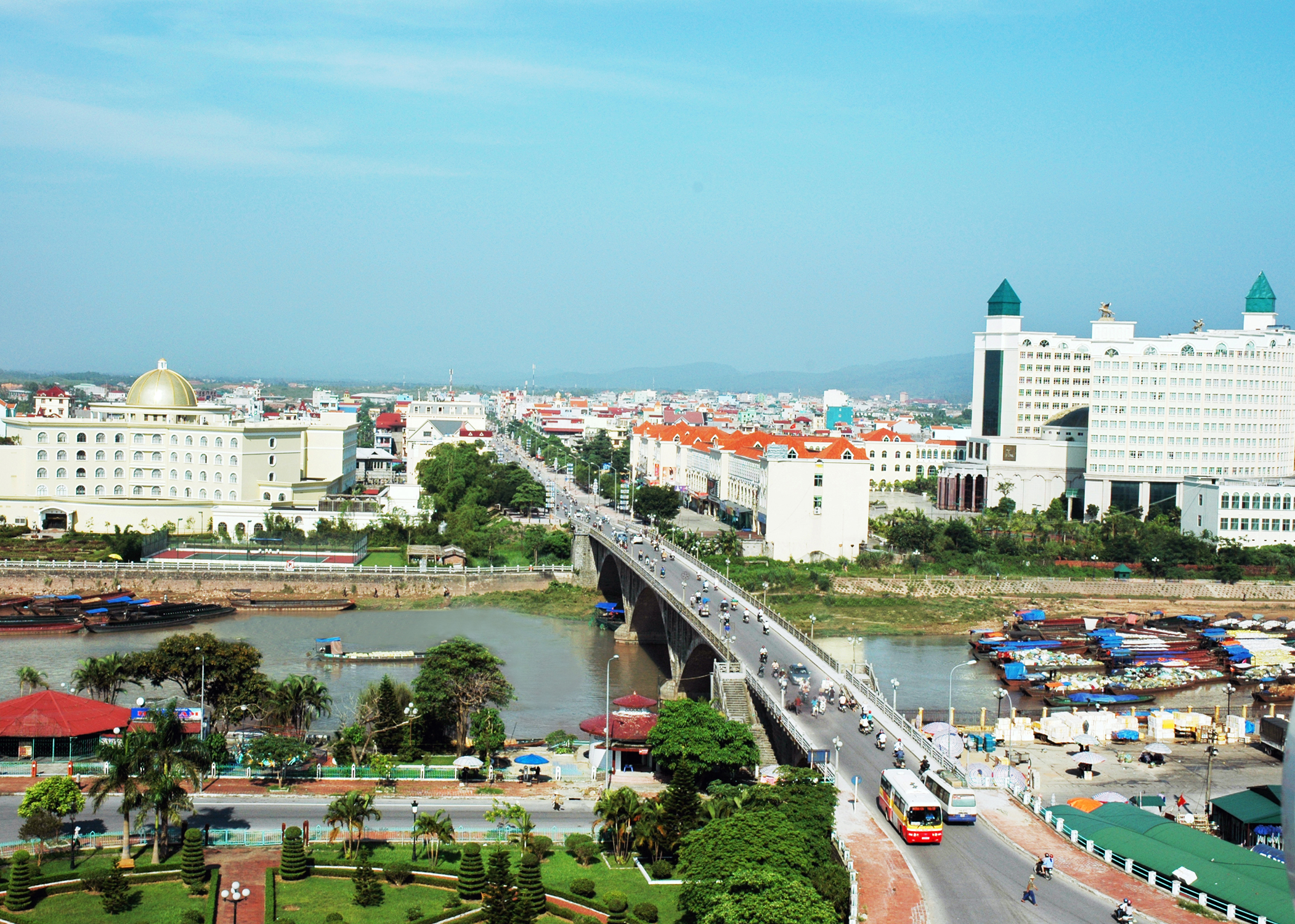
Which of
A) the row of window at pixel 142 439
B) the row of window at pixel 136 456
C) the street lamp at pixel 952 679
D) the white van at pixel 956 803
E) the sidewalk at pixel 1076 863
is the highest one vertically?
the row of window at pixel 142 439

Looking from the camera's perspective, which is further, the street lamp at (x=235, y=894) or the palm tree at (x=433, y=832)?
the palm tree at (x=433, y=832)

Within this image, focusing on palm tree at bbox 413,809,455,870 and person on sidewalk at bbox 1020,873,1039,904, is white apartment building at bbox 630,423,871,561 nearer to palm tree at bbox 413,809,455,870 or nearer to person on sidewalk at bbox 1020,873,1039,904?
palm tree at bbox 413,809,455,870

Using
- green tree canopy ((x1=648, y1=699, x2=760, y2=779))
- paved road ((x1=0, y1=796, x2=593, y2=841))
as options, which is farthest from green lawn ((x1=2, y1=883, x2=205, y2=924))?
green tree canopy ((x1=648, y1=699, x2=760, y2=779))

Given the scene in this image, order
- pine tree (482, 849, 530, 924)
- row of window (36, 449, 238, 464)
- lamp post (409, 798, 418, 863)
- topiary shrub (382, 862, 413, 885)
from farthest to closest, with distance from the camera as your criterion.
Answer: row of window (36, 449, 238, 464) < lamp post (409, 798, 418, 863) < topiary shrub (382, 862, 413, 885) < pine tree (482, 849, 530, 924)

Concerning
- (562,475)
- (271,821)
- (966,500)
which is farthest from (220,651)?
(562,475)

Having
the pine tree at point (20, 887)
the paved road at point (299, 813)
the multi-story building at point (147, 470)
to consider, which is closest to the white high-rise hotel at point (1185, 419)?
the multi-story building at point (147, 470)

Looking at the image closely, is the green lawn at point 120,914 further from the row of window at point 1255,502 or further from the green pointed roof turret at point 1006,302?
the green pointed roof turret at point 1006,302

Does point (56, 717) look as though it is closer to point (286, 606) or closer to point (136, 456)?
point (286, 606)
